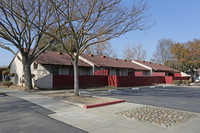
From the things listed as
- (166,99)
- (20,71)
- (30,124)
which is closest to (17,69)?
(20,71)

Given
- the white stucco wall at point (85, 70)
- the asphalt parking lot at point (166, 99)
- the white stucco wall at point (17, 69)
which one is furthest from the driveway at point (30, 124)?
the white stucco wall at point (17, 69)

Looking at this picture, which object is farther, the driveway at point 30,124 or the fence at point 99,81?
the fence at point 99,81

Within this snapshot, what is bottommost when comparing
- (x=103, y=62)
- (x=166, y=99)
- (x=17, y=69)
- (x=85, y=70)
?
(x=166, y=99)

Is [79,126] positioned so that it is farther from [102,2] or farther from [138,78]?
[138,78]

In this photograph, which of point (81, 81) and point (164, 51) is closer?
point (81, 81)

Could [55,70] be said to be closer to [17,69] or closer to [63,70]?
[63,70]

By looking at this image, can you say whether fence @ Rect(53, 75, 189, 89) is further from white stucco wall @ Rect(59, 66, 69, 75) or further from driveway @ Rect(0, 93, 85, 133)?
driveway @ Rect(0, 93, 85, 133)

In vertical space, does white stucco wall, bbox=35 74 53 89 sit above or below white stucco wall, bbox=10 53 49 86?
below

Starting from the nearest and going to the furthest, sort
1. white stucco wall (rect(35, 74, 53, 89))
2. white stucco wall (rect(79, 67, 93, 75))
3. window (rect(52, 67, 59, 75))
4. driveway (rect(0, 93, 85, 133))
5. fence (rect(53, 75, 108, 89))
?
1. driveway (rect(0, 93, 85, 133))
2. white stucco wall (rect(35, 74, 53, 89))
3. fence (rect(53, 75, 108, 89))
4. window (rect(52, 67, 59, 75))
5. white stucco wall (rect(79, 67, 93, 75))

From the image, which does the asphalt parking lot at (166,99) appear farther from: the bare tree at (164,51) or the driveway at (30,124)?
the bare tree at (164,51)

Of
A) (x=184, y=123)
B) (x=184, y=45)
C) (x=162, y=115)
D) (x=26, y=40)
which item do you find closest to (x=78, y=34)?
(x=26, y=40)

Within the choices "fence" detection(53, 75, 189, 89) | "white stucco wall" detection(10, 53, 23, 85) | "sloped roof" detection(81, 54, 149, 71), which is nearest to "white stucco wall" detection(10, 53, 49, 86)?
"white stucco wall" detection(10, 53, 23, 85)

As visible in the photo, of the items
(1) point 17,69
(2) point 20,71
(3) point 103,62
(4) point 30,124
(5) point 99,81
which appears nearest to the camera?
(4) point 30,124

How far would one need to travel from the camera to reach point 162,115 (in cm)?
757
